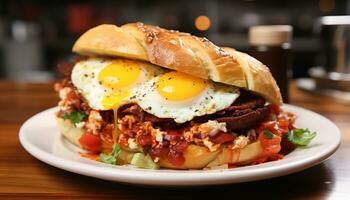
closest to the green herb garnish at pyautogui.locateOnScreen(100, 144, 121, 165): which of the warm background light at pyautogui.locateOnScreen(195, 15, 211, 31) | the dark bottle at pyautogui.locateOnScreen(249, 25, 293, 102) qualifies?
the dark bottle at pyautogui.locateOnScreen(249, 25, 293, 102)

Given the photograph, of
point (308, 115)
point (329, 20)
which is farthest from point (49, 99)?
point (329, 20)

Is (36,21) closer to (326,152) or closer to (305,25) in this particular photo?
(305,25)

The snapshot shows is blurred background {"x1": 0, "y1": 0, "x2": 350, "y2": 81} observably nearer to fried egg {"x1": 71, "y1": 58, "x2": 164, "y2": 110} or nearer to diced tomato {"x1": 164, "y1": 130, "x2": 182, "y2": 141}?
fried egg {"x1": 71, "y1": 58, "x2": 164, "y2": 110}

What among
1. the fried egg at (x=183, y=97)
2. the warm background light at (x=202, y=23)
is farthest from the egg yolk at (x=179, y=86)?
the warm background light at (x=202, y=23)

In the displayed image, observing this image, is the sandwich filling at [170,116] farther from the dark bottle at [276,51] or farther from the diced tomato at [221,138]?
the dark bottle at [276,51]

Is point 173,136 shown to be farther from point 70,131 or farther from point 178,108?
point 70,131

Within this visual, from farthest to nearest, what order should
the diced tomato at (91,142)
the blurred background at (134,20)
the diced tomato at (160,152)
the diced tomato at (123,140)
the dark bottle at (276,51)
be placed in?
1. the blurred background at (134,20)
2. the dark bottle at (276,51)
3. the diced tomato at (91,142)
4. the diced tomato at (123,140)
5. the diced tomato at (160,152)
